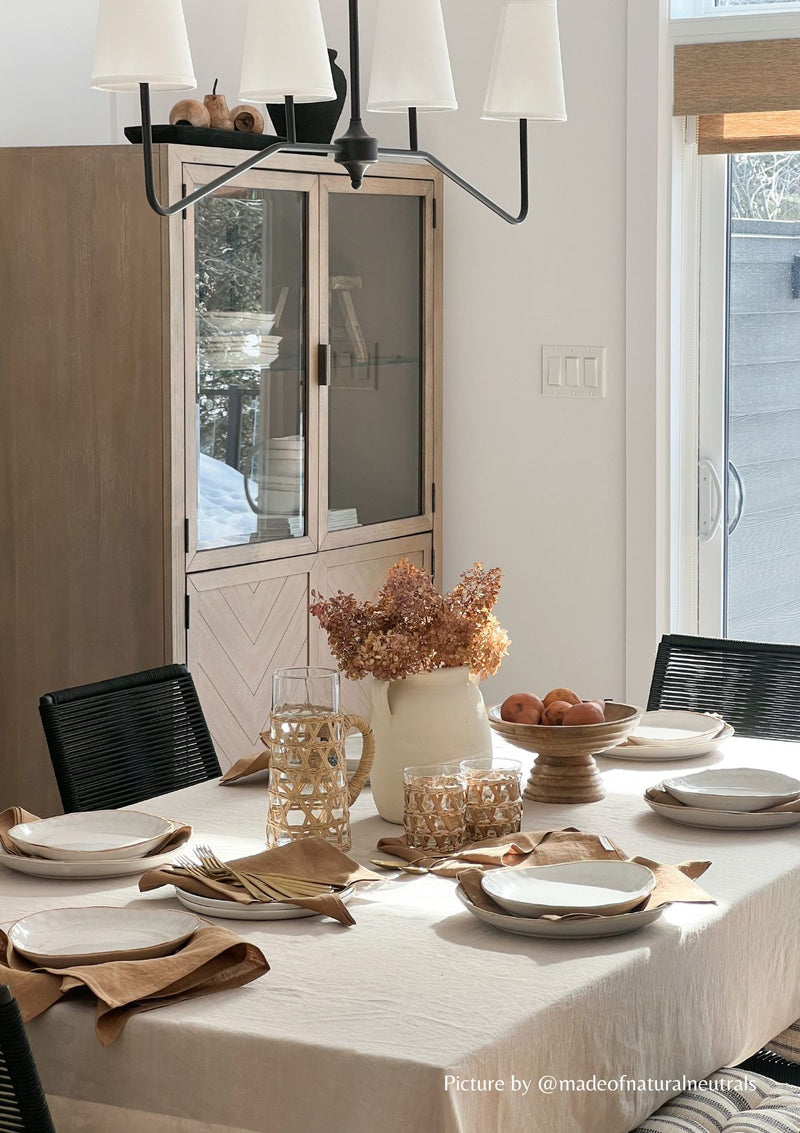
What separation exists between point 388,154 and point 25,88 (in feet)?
6.65

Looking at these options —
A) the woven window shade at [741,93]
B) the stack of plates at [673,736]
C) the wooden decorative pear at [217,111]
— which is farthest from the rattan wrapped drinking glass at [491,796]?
the woven window shade at [741,93]

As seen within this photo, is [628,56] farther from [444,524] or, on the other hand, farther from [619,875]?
[619,875]

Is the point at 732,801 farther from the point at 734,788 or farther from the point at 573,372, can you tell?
→ the point at 573,372

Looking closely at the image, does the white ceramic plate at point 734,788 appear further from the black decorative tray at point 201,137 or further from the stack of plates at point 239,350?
the black decorative tray at point 201,137

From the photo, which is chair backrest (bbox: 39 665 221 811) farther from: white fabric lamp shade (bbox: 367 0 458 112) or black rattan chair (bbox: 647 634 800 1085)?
white fabric lamp shade (bbox: 367 0 458 112)

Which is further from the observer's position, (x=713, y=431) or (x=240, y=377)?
(x=713, y=431)

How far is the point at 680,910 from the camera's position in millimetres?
1676

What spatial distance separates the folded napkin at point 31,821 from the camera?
188 centimetres

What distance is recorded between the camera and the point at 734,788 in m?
2.13

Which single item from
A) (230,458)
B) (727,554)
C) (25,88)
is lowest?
(727,554)

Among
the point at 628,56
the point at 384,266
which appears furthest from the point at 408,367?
the point at 628,56

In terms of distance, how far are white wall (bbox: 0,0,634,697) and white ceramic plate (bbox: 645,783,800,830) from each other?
1.80 m

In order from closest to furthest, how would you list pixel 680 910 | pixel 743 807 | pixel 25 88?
1. pixel 680 910
2. pixel 743 807
3. pixel 25 88

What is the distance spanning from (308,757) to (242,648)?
1541mm
